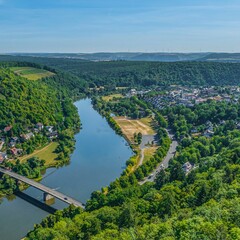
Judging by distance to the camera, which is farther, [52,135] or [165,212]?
[52,135]

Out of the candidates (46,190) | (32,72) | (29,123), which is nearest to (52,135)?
(29,123)

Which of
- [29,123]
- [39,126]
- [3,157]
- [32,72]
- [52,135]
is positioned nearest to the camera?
[3,157]

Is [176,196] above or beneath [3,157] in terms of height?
above

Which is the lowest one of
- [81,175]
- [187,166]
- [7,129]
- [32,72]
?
[81,175]

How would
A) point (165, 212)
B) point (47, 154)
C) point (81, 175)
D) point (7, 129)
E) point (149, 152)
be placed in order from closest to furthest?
point (165, 212) < point (81, 175) < point (149, 152) < point (47, 154) < point (7, 129)

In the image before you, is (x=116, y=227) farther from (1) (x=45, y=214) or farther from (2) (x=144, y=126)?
(2) (x=144, y=126)

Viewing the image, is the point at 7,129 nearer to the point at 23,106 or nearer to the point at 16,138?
the point at 16,138
